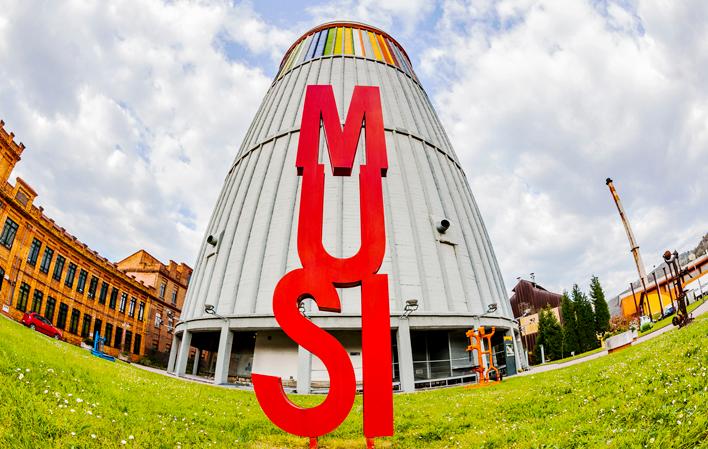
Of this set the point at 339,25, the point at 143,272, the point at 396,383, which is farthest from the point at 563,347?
the point at 143,272

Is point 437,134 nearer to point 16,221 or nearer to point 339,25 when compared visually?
point 339,25

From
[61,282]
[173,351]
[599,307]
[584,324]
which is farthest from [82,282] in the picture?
[599,307]

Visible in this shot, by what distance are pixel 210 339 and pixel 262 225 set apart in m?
11.1

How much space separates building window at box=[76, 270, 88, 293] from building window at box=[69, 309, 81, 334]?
2.09 metres

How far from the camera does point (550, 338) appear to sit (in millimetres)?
49188

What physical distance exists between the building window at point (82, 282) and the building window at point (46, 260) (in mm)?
4593

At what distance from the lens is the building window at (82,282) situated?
38634 mm

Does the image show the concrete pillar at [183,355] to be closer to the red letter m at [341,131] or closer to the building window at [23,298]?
the building window at [23,298]

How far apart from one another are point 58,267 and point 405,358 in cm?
3349

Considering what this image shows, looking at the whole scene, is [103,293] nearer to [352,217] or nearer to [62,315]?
[62,315]

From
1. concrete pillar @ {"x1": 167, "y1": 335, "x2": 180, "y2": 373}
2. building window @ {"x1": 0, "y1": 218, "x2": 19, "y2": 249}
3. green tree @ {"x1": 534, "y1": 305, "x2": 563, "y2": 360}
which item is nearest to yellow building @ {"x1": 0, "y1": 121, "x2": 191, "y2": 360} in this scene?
building window @ {"x1": 0, "y1": 218, "x2": 19, "y2": 249}

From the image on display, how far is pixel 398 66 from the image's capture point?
38688 millimetres

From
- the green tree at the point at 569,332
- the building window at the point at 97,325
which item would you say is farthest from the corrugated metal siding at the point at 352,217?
the green tree at the point at 569,332

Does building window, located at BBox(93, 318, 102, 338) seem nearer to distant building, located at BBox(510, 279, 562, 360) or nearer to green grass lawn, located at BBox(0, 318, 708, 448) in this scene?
green grass lawn, located at BBox(0, 318, 708, 448)
